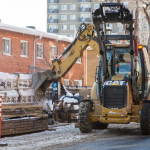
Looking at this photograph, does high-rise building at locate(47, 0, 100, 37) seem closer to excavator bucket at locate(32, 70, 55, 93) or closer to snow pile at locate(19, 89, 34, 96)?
excavator bucket at locate(32, 70, 55, 93)

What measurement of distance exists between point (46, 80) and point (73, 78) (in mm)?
18967

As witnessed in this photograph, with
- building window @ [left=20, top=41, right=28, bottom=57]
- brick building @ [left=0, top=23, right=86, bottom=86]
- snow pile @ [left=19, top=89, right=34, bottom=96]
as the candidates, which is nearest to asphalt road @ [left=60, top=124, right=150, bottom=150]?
snow pile @ [left=19, top=89, right=34, bottom=96]

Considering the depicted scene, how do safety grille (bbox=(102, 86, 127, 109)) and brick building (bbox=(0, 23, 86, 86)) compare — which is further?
brick building (bbox=(0, 23, 86, 86))

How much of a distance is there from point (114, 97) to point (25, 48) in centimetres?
2226

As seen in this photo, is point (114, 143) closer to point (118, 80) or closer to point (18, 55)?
point (118, 80)

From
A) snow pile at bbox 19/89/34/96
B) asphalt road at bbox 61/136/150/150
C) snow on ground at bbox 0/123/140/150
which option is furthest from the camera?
snow pile at bbox 19/89/34/96

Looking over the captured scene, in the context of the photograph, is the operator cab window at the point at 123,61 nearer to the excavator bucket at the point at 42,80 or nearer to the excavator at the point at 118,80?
the excavator at the point at 118,80

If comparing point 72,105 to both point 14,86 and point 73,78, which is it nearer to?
point 14,86

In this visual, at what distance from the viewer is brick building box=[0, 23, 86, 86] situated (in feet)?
117

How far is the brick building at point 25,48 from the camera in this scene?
117 ft

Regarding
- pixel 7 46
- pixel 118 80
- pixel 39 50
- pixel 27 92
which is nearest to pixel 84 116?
pixel 118 80

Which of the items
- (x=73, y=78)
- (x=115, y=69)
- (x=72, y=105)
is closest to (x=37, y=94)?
(x=72, y=105)

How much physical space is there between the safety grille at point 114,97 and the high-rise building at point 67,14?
105m

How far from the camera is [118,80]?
16.9m
